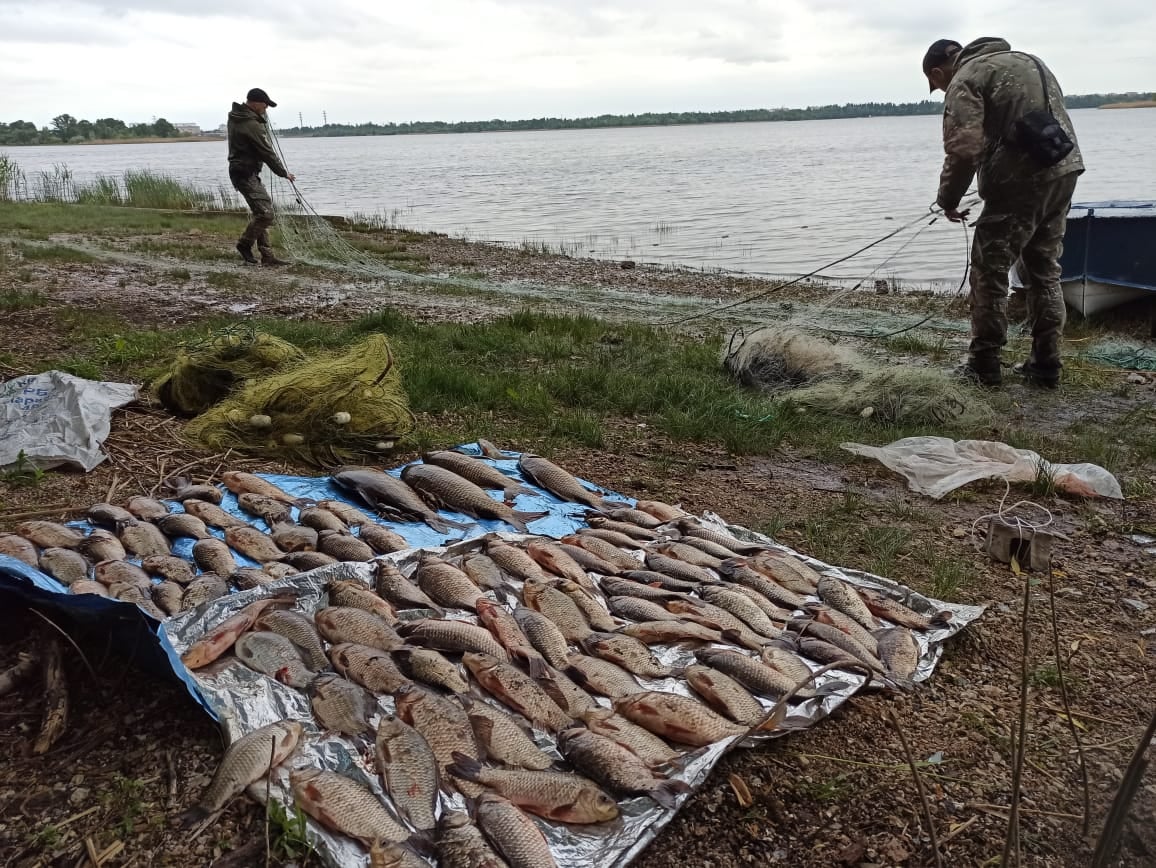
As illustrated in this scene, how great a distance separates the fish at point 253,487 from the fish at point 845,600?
2821 mm

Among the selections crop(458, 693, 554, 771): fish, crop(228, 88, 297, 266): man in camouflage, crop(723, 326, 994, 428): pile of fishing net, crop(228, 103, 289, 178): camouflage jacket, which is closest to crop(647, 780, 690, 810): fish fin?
crop(458, 693, 554, 771): fish

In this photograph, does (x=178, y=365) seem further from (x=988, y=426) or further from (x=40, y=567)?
(x=988, y=426)

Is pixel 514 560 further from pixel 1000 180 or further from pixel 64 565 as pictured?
pixel 1000 180

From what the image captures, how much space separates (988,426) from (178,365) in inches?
247

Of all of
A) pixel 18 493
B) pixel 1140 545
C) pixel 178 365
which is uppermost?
pixel 178 365

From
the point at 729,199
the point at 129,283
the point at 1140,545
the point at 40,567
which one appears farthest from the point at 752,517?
the point at 729,199

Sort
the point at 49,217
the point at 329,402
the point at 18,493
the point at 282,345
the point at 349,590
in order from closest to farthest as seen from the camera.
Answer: the point at 349,590
the point at 18,493
the point at 329,402
the point at 282,345
the point at 49,217

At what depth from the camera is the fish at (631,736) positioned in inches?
110

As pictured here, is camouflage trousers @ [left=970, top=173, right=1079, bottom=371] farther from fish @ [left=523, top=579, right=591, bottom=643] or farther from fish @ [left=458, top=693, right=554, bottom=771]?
fish @ [left=458, top=693, right=554, bottom=771]

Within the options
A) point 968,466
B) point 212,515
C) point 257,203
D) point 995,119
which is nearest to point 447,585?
point 212,515

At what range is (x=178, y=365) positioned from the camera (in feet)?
20.4

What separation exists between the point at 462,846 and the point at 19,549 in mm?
2592

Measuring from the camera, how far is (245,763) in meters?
2.56

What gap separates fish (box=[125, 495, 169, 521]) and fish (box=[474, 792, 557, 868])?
105 inches
